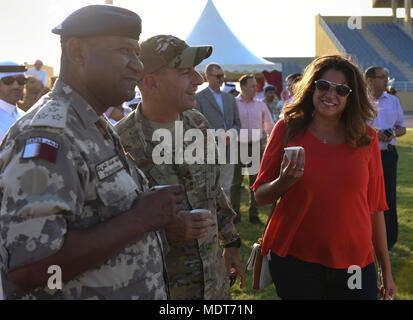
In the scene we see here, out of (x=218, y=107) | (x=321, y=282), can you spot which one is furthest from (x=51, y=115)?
(x=218, y=107)

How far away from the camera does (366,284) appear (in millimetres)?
2490

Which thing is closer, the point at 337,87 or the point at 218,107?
the point at 337,87

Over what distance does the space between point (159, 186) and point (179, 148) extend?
0.84 m

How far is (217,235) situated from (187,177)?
1.21 ft

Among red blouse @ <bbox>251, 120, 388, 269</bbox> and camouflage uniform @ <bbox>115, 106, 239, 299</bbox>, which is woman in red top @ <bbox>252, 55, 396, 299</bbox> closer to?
red blouse @ <bbox>251, 120, 388, 269</bbox>

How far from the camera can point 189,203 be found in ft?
7.79

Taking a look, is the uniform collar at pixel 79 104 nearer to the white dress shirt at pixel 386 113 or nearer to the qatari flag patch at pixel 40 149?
the qatari flag patch at pixel 40 149

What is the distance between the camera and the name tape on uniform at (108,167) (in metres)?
1.42

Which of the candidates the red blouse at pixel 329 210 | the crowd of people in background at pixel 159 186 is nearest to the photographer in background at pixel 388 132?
the crowd of people in background at pixel 159 186

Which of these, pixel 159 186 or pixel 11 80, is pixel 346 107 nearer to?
pixel 159 186

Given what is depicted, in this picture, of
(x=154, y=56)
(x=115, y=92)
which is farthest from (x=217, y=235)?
(x=115, y=92)

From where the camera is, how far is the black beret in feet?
4.78

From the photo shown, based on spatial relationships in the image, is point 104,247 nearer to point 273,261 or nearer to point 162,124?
point 162,124

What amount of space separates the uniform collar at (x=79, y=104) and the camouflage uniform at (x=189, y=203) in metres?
0.86
